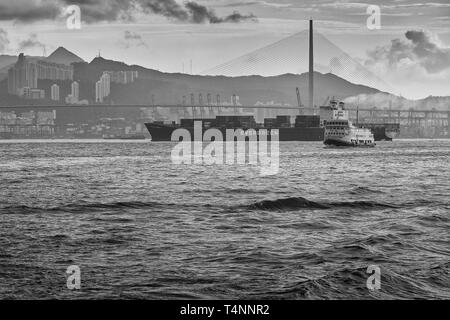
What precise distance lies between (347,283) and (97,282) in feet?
15.1

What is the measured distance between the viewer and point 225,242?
54.4 ft

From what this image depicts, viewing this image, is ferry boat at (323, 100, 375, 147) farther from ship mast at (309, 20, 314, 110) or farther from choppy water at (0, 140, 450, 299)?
choppy water at (0, 140, 450, 299)

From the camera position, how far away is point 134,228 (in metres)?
19.0

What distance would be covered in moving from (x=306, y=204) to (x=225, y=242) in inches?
365

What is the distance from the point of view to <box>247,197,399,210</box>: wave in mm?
24500

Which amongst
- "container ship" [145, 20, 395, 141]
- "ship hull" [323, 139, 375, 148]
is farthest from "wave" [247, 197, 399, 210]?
"container ship" [145, 20, 395, 141]

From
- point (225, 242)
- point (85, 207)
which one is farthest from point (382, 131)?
point (225, 242)

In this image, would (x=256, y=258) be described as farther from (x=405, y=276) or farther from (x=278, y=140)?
(x=278, y=140)

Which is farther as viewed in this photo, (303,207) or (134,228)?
(303,207)

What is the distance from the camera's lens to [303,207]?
24594 millimetres

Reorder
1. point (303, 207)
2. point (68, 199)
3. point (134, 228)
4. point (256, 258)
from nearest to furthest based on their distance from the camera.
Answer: point (256, 258) < point (134, 228) < point (303, 207) < point (68, 199)
